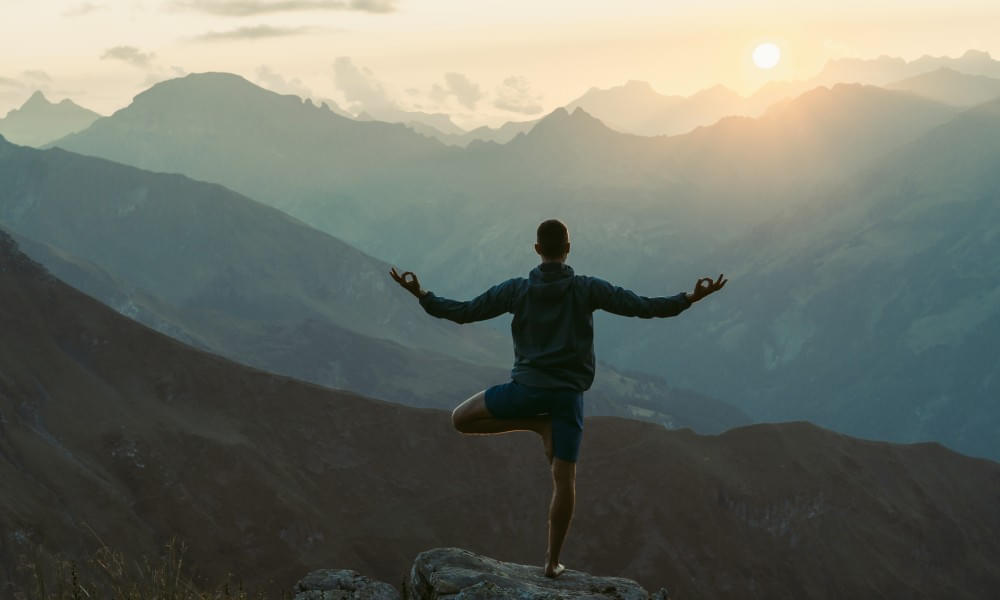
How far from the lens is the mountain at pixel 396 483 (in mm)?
46844

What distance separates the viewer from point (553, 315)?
306 inches

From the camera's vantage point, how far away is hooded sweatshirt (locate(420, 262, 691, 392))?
7746 mm

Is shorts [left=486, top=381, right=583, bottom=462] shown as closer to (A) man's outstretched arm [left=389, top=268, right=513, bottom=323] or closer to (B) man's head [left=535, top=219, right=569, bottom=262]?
(A) man's outstretched arm [left=389, top=268, right=513, bottom=323]

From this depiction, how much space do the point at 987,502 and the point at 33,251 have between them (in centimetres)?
12779

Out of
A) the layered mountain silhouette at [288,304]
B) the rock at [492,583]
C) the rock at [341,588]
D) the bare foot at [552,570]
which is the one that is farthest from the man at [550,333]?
the layered mountain silhouette at [288,304]

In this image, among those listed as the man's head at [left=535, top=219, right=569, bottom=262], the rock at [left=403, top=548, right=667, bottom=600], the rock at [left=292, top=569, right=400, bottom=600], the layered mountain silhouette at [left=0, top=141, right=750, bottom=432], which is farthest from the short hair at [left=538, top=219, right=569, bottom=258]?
the layered mountain silhouette at [left=0, top=141, right=750, bottom=432]

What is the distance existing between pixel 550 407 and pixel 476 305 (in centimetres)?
98

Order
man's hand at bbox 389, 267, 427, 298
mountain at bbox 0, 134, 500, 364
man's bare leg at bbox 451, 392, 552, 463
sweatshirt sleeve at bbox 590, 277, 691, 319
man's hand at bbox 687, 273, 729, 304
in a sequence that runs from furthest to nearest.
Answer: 1. mountain at bbox 0, 134, 500, 364
2. man's bare leg at bbox 451, 392, 552, 463
3. man's hand at bbox 389, 267, 427, 298
4. sweatshirt sleeve at bbox 590, 277, 691, 319
5. man's hand at bbox 687, 273, 729, 304

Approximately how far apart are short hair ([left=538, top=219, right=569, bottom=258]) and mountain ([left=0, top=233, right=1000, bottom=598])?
125 ft

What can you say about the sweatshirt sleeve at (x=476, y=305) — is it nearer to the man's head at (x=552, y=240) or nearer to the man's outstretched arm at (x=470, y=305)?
the man's outstretched arm at (x=470, y=305)

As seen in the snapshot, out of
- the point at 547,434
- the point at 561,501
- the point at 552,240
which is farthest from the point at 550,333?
the point at 561,501

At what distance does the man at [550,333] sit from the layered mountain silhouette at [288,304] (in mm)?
132465

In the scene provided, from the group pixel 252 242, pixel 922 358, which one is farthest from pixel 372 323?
pixel 922 358

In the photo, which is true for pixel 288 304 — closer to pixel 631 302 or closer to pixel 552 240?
pixel 552 240
